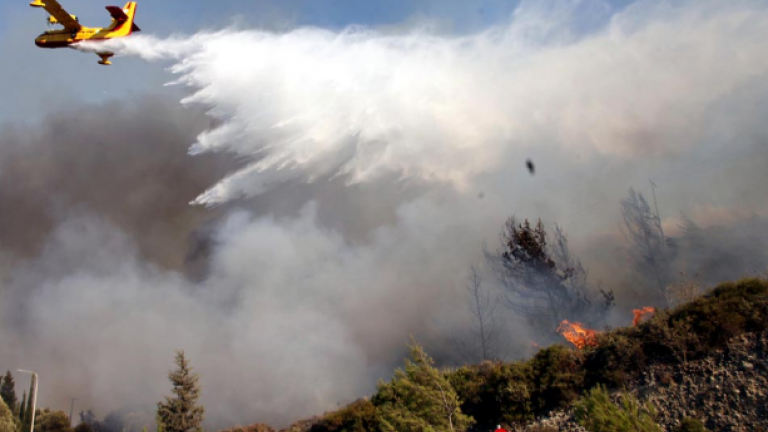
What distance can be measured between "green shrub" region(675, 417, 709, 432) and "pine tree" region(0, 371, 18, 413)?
5818cm

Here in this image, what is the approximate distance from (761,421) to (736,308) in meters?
6.59

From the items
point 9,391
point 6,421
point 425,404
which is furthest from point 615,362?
point 9,391

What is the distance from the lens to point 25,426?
1997 inches

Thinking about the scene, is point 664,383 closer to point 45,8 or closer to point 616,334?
point 616,334

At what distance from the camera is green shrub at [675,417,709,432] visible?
747 inches

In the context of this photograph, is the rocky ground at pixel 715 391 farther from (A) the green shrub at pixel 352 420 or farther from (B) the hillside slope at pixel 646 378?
(A) the green shrub at pixel 352 420

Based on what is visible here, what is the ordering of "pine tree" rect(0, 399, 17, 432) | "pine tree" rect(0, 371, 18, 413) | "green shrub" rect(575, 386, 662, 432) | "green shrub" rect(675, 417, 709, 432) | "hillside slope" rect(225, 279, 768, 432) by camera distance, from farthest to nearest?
"pine tree" rect(0, 371, 18, 413)
"pine tree" rect(0, 399, 17, 432)
"hillside slope" rect(225, 279, 768, 432)
"green shrub" rect(675, 417, 709, 432)
"green shrub" rect(575, 386, 662, 432)

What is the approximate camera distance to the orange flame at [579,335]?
30977mm

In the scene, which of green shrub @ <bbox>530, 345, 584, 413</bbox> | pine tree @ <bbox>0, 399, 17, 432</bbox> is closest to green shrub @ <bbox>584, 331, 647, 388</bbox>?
green shrub @ <bbox>530, 345, 584, 413</bbox>

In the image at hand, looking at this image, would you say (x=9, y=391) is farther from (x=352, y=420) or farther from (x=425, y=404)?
(x=425, y=404)

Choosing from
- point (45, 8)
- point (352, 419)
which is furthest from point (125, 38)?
point (352, 419)

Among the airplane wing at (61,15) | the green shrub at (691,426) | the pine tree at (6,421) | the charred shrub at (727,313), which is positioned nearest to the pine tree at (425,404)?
the green shrub at (691,426)

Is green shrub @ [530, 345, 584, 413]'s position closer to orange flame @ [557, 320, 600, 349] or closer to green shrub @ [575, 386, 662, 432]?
orange flame @ [557, 320, 600, 349]

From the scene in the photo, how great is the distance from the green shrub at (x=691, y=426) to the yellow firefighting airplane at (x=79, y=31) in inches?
1513
